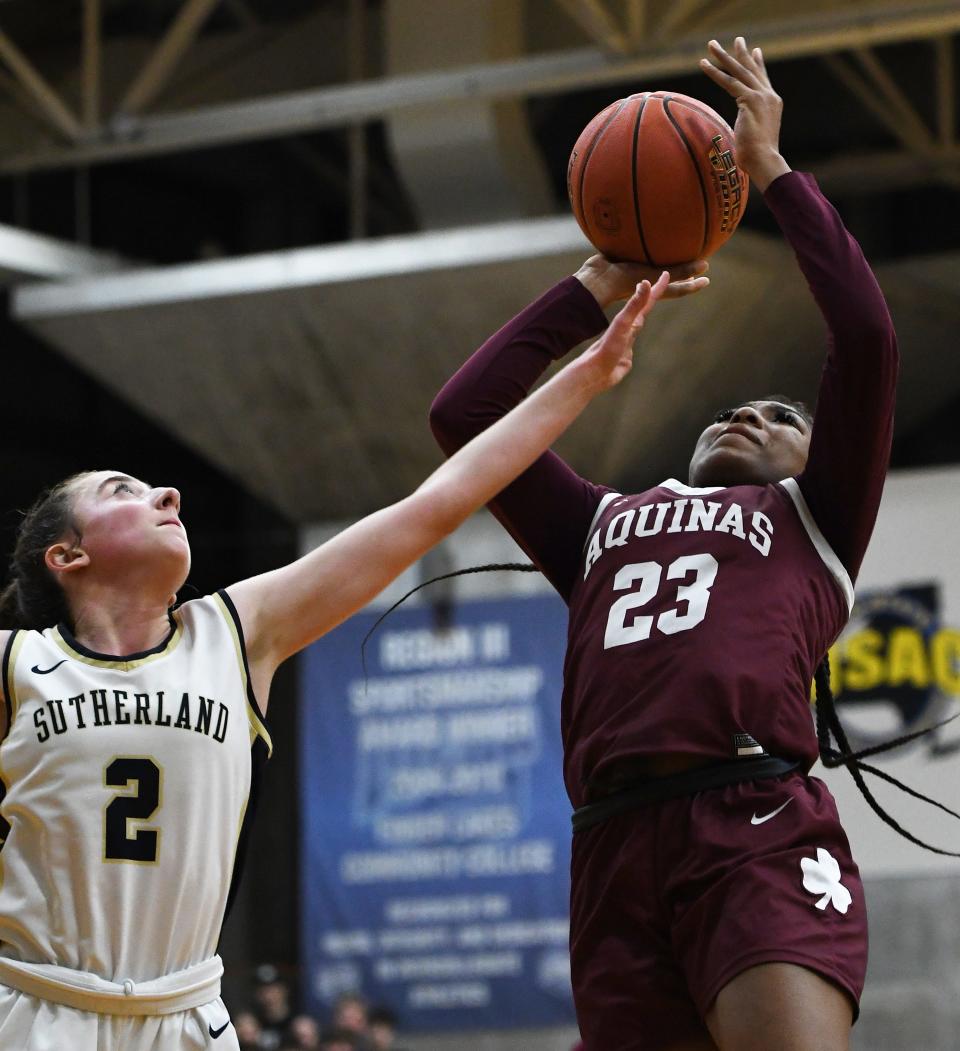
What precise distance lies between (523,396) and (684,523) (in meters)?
0.53

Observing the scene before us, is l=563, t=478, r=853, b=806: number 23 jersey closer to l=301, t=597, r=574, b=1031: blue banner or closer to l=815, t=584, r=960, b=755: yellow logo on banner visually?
l=815, t=584, r=960, b=755: yellow logo on banner

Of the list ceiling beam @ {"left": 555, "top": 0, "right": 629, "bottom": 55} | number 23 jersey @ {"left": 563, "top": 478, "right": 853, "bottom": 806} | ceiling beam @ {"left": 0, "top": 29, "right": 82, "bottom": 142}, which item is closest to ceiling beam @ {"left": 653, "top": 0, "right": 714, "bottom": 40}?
ceiling beam @ {"left": 555, "top": 0, "right": 629, "bottom": 55}

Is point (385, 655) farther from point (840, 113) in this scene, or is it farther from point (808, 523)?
point (808, 523)

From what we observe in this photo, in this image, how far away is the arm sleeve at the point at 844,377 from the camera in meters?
3.52

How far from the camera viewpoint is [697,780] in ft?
11.0

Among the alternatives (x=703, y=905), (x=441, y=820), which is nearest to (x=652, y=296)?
(x=703, y=905)

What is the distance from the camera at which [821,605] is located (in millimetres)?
3584

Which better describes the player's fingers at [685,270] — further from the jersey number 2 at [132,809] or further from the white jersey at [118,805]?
the jersey number 2 at [132,809]

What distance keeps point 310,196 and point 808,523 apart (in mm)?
12941

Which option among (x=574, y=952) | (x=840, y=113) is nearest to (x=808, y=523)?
(x=574, y=952)

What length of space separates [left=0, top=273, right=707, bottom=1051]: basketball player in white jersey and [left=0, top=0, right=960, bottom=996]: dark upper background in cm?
776

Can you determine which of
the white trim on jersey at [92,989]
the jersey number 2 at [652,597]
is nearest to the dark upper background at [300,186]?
the jersey number 2 at [652,597]

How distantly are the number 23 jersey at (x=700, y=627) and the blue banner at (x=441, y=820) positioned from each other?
8.56 m

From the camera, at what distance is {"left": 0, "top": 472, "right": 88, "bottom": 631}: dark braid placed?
3.25 metres
